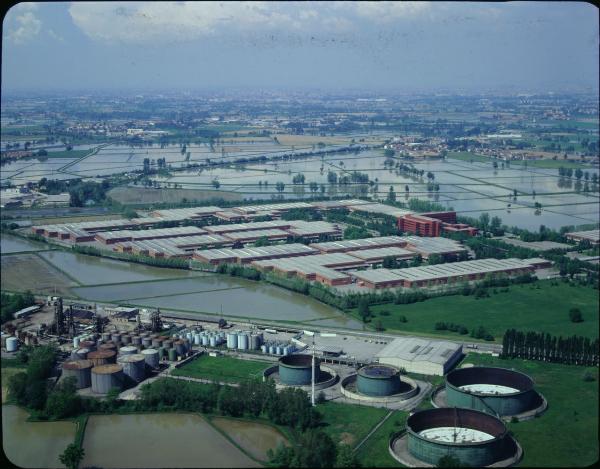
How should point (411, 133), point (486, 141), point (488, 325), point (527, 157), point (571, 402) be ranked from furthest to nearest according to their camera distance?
point (411, 133)
point (486, 141)
point (527, 157)
point (488, 325)
point (571, 402)

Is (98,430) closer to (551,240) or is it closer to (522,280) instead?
(522,280)

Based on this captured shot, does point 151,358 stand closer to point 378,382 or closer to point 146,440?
point 146,440

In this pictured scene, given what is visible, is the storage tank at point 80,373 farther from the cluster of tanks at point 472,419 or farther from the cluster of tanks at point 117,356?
the cluster of tanks at point 472,419

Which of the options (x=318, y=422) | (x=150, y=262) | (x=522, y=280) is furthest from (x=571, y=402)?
(x=150, y=262)

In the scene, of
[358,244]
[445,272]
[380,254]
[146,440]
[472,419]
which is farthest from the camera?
[358,244]

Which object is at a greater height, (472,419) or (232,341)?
(472,419)

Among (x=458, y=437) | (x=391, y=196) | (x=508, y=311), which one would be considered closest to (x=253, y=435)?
(x=458, y=437)

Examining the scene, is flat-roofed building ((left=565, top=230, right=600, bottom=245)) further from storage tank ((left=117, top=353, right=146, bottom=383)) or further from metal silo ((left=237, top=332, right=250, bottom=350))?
storage tank ((left=117, top=353, right=146, bottom=383))
